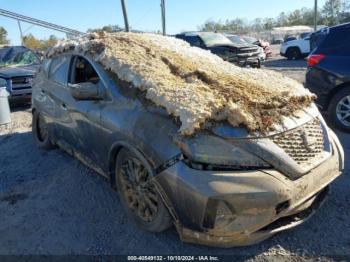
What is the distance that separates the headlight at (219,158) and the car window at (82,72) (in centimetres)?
185

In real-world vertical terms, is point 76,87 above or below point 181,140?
above

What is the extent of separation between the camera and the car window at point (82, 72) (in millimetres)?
4391

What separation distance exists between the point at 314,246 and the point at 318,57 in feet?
13.3

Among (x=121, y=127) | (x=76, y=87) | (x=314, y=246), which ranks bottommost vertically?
(x=314, y=246)

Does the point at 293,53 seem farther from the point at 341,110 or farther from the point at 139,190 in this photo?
the point at 139,190

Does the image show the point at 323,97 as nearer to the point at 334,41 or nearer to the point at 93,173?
the point at 334,41

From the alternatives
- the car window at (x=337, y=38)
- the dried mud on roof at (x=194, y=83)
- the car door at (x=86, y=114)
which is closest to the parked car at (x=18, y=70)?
the car door at (x=86, y=114)

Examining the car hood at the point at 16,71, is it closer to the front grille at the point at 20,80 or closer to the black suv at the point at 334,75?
the front grille at the point at 20,80

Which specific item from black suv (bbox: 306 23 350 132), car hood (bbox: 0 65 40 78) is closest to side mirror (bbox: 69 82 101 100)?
black suv (bbox: 306 23 350 132)

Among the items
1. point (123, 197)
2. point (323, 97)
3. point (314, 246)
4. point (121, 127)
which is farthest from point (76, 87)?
point (323, 97)

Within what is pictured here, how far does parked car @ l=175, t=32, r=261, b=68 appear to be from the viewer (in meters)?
13.9

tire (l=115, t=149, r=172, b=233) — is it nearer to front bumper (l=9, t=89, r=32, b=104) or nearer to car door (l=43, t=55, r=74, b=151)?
car door (l=43, t=55, r=74, b=151)

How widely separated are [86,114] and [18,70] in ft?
23.2

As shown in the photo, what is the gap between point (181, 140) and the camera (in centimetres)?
296
